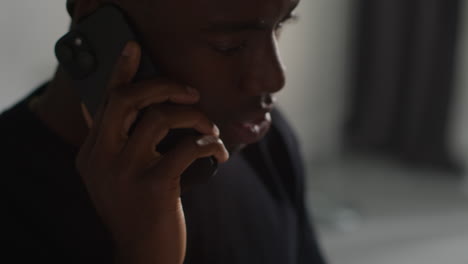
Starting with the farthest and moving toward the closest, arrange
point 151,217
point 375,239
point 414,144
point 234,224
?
point 414,144 < point 375,239 < point 234,224 < point 151,217

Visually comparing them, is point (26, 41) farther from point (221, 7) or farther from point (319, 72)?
point (319, 72)

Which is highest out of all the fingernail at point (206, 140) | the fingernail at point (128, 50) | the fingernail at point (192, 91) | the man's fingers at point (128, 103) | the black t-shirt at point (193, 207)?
the fingernail at point (128, 50)

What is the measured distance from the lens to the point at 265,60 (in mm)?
587

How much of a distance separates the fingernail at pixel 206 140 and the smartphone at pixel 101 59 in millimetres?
11

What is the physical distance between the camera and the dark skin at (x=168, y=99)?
55 centimetres

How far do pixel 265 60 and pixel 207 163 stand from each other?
0.38 feet

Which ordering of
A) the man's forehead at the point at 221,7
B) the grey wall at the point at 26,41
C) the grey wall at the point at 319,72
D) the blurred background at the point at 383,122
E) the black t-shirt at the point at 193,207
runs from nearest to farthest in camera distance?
the man's forehead at the point at 221,7
the black t-shirt at the point at 193,207
the grey wall at the point at 26,41
the blurred background at the point at 383,122
the grey wall at the point at 319,72

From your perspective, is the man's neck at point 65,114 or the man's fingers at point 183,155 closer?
the man's fingers at point 183,155

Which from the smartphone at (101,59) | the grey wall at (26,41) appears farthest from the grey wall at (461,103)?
the smartphone at (101,59)

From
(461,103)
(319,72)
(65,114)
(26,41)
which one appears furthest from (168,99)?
(461,103)

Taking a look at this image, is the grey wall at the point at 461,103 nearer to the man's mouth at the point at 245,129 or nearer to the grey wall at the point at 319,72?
the grey wall at the point at 319,72

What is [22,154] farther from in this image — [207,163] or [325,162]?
[325,162]

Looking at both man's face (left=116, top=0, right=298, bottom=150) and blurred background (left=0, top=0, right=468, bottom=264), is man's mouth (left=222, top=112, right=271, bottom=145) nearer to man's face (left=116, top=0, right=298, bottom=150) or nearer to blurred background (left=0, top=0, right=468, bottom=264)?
man's face (left=116, top=0, right=298, bottom=150)

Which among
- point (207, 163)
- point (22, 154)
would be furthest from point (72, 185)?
point (207, 163)
